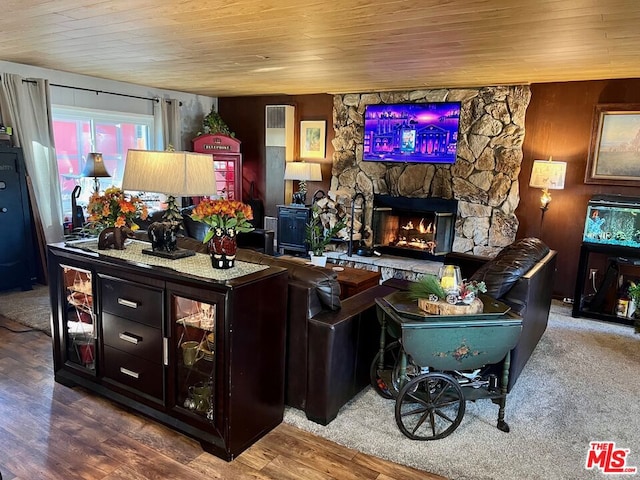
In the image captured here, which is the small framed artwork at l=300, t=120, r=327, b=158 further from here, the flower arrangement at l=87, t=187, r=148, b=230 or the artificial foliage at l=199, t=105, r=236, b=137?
the flower arrangement at l=87, t=187, r=148, b=230

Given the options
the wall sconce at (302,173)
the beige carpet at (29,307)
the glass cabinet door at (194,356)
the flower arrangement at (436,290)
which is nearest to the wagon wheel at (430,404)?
the flower arrangement at (436,290)

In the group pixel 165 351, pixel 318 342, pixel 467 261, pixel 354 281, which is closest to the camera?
pixel 165 351

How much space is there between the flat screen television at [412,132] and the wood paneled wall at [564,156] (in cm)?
87

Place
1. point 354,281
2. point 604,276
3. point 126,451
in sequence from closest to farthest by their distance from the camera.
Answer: point 126,451
point 354,281
point 604,276

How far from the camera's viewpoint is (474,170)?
220 inches

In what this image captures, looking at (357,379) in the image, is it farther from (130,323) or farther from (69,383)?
(69,383)

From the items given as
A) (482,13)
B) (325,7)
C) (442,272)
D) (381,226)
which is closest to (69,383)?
(442,272)

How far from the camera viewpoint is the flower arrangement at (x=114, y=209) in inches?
112

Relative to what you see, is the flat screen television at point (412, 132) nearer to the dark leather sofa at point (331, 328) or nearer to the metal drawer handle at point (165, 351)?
the dark leather sofa at point (331, 328)

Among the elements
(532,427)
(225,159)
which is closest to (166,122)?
(225,159)

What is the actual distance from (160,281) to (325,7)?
173 centimetres

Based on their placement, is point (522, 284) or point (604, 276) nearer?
point (522, 284)

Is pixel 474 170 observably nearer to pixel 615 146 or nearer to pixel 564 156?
pixel 564 156

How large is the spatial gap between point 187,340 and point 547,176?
403cm
